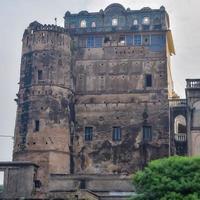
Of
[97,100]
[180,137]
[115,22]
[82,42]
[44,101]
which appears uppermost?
[115,22]

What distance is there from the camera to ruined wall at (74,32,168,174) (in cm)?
4219

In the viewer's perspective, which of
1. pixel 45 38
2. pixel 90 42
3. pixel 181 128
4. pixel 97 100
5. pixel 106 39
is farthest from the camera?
pixel 90 42

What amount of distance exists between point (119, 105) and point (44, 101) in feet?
20.7

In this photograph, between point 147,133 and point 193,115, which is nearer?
point 193,115

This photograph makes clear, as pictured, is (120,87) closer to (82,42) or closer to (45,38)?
(82,42)

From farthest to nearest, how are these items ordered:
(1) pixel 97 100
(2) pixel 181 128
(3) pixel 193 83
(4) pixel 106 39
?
(4) pixel 106 39, (2) pixel 181 128, (1) pixel 97 100, (3) pixel 193 83

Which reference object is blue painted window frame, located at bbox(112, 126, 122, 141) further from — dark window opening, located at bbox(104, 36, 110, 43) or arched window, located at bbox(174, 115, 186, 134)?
dark window opening, located at bbox(104, 36, 110, 43)

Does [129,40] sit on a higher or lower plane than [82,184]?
higher

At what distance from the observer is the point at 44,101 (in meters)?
41.7

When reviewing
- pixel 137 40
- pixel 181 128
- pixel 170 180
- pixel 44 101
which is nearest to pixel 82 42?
pixel 137 40

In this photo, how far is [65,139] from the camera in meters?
41.6

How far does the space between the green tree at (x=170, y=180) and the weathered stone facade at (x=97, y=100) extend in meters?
10.7

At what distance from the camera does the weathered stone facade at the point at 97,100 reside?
1601 inches

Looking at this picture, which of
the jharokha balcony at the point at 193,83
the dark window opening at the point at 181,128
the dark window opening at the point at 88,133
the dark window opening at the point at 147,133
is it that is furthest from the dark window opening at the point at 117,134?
the jharokha balcony at the point at 193,83
